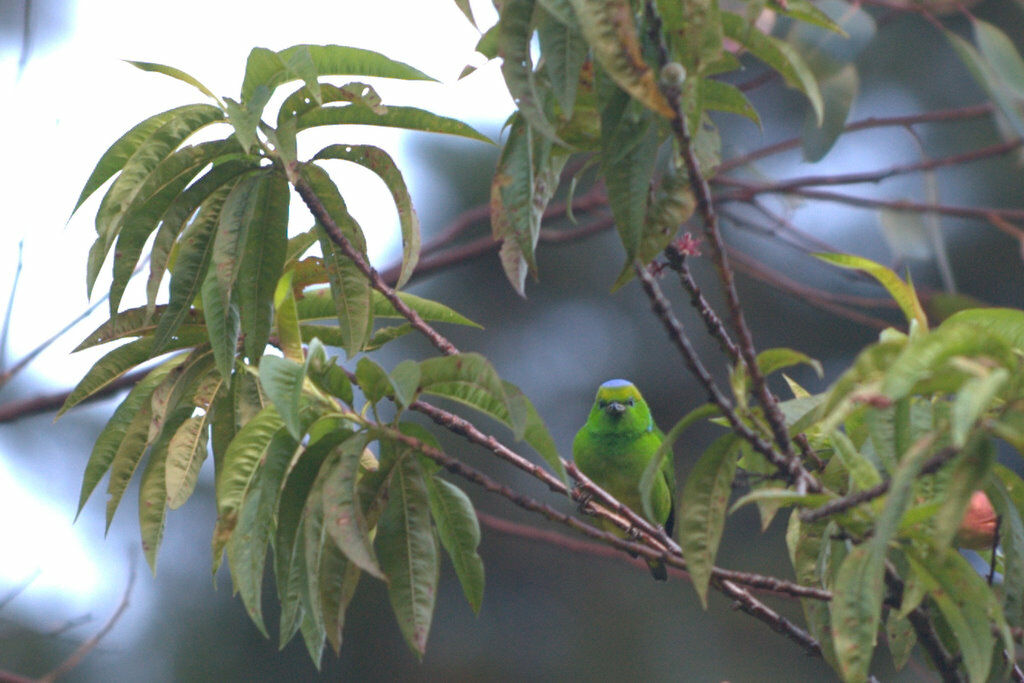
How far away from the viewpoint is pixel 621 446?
361 centimetres

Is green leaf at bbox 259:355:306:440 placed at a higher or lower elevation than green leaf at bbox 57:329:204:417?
higher

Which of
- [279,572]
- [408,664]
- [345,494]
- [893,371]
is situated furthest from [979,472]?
[408,664]

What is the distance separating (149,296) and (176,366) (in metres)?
0.21

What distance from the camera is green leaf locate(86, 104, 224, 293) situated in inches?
59.4

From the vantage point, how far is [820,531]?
1.58 meters

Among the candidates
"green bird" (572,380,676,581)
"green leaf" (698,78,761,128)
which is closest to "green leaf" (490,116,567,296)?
"green leaf" (698,78,761,128)

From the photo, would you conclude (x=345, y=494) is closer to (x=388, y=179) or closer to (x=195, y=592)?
(x=388, y=179)

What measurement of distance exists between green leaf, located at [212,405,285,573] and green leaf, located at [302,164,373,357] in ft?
0.73

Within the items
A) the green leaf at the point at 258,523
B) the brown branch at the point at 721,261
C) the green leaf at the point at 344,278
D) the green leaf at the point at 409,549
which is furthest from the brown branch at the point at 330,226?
the brown branch at the point at 721,261

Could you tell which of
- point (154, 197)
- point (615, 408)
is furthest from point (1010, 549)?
point (615, 408)

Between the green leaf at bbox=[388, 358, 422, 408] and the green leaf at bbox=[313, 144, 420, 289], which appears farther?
the green leaf at bbox=[313, 144, 420, 289]

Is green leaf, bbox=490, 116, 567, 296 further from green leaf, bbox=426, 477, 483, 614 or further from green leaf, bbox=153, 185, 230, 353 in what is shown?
green leaf, bbox=153, 185, 230, 353

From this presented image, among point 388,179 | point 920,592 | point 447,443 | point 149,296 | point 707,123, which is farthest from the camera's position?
point 447,443

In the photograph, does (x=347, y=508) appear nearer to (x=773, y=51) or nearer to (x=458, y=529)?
(x=458, y=529)
